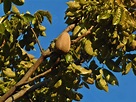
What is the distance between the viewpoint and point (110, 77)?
17.6 feet

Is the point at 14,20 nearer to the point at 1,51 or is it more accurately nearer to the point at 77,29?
the point at 1,51

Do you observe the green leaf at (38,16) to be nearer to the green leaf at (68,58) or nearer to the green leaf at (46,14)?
the green leaf at (46,14)

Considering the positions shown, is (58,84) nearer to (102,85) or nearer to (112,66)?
(102,85)

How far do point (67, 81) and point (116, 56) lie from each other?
71 cm

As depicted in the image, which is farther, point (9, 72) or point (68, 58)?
point (9, 72)

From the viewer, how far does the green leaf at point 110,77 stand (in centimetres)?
535

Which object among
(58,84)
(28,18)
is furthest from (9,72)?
(28,18)

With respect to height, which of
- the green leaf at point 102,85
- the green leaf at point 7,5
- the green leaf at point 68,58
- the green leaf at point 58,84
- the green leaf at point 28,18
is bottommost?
the green leaf at point 102,85

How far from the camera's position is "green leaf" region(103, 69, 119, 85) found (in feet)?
17.6

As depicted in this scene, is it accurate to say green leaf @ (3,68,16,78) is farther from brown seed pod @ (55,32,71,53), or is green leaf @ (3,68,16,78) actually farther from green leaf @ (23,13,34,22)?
brown seed pod @ (55,32,71,53)

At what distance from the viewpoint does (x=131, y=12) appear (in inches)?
208

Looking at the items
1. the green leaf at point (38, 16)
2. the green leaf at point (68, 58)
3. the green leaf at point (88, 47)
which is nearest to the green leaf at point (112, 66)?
the green leaf at point (88, 47)

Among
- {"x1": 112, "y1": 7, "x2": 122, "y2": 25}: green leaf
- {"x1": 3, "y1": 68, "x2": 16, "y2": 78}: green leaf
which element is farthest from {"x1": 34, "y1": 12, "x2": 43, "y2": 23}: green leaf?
{"x1": 112, "y1": 7, "x2": 122, "y2": 25}: green leaf

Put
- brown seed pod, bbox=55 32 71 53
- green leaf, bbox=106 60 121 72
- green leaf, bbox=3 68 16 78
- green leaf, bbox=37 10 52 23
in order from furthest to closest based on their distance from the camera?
green leaf, bbox=3 68 16 78, green leaf, bbox=37 10 52 23, green leaf, bbox=106 60 121 72, brown seed pod, bbox=55 32 71 53
